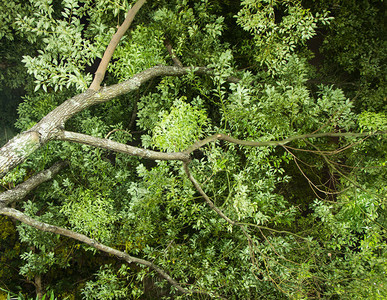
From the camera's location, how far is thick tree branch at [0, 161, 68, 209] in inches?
178

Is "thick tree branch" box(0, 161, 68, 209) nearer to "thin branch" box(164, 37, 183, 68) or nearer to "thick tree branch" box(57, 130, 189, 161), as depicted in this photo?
"thick tree branch" box(57, 130, 189, 161)

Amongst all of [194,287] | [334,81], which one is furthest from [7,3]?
[334,81]

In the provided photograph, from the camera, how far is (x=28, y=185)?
16.3 feet

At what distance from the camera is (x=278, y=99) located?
4457 mm

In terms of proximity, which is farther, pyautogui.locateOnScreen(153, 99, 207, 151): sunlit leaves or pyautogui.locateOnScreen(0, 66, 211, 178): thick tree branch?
pyautogui.locateOnScreen(153, 99, 207, 151): sunlit leaves

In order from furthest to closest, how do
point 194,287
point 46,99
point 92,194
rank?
point 46,99 → point 92,194 → point 194,287

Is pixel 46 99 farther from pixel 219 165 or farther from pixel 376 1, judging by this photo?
pixel 376 1

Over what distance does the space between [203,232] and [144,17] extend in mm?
4095

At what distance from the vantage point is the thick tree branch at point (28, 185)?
451cm

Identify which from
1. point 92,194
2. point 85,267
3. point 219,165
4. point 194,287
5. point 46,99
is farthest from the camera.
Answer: point 85,267

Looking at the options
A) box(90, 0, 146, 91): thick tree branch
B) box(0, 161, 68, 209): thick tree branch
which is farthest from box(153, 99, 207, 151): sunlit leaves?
box(0, 161, 68, 209): thick tree branch

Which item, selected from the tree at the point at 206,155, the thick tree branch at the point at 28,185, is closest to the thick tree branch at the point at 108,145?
the tree at the point at 206,155

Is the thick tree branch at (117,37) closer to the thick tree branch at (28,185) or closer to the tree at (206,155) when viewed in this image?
the tree at (206,155)

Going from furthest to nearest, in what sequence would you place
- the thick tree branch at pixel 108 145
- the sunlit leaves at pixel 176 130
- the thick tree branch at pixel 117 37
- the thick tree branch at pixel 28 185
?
1. the thick tree branch at pixel 28 185
2. the sunlit leaves at pixel 176 130
3. the thick tree branch at pixel 117 37
4. the thick tree branch at pixel 108 145
